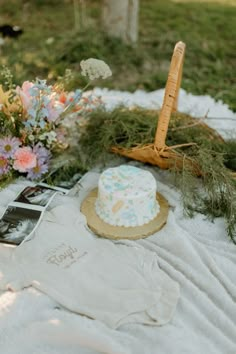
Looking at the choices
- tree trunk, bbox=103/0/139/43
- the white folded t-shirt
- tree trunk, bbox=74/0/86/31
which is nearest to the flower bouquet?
the white folded t-shirt

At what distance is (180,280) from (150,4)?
432 cm

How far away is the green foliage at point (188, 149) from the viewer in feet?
7.68

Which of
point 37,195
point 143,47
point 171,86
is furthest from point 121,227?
point 143,47

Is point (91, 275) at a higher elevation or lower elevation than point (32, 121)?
lower

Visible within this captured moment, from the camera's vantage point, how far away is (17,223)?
2.25 metres

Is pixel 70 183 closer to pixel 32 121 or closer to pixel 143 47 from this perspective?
pixel 32 121

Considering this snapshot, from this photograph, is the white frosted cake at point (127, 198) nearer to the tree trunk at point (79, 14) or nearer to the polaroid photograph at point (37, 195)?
the polaroid photograph at point (37, 195)

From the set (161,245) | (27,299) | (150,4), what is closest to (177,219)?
(161,245)

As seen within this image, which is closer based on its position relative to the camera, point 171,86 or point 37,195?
Result: point 171,86

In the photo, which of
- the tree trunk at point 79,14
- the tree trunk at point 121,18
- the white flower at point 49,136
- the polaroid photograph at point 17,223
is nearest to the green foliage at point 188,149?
the white flower at point 49,136

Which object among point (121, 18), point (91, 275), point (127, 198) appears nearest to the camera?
point (91, 275)

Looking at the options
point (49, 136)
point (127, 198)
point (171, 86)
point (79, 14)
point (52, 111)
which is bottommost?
point (79, 14)

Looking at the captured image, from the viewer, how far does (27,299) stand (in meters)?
1.92

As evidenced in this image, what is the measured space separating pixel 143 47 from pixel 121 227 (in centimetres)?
268
